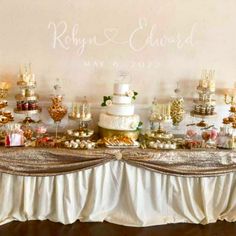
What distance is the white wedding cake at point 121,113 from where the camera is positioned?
2477 millimetres

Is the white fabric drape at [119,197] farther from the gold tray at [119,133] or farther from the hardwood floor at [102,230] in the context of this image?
the gold tray at [119,133]

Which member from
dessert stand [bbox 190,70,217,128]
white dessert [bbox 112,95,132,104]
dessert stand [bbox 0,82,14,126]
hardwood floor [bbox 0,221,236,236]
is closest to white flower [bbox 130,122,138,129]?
white dessert [bbox 112,95,132,104]

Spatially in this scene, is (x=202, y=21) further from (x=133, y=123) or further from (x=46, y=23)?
(x=46, y=23)

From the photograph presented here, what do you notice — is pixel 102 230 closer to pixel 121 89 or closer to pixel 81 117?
pixel 81 117

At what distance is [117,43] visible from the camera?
275cm

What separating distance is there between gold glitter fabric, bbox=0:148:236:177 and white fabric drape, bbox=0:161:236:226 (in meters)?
0.06

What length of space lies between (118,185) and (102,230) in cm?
32

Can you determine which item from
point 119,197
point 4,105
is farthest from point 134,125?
point 4,105

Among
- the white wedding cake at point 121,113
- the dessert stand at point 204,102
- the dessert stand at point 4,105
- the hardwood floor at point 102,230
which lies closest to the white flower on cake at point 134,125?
the white wedding cake at point 121,113

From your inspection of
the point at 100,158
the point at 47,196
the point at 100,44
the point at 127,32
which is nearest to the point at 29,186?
the point at 47,196

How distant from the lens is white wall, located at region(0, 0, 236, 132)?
2.69 m

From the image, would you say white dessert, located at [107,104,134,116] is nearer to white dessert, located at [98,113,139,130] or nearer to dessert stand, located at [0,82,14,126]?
white dessert, located at [98,113,139,130]

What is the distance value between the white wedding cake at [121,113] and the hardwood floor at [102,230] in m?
0.71

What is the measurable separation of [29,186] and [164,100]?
4.27 ft
